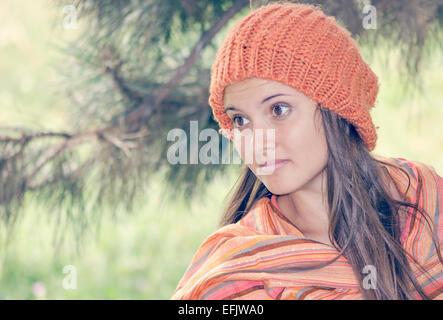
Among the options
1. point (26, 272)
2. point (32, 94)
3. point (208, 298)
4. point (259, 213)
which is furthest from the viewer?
point (32, 94)

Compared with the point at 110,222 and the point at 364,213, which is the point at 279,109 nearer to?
the point at 364,213

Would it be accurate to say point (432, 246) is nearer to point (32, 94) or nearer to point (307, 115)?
point (307, 115)

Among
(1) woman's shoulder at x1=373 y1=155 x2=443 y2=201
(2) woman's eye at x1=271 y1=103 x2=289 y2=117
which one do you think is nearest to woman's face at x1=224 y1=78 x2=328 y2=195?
(2) woman's eye at x1=271 y1=103 x2=289 y2=117

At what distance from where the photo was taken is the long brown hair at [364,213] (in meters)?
0.74

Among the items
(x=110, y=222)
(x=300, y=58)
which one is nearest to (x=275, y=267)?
(x=300, y=58)

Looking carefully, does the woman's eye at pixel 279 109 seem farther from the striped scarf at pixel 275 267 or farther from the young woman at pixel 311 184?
the striped scarf at pixel 275 267

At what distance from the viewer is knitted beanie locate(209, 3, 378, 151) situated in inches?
29.2

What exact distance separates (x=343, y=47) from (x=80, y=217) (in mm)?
589

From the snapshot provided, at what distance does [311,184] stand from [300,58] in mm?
190

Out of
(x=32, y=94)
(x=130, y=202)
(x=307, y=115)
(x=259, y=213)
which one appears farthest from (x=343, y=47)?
(x=32, y=94)

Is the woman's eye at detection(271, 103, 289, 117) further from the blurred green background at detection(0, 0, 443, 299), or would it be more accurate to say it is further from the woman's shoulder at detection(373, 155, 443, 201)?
the blurred green background at detection(0, 0, 443, 299)

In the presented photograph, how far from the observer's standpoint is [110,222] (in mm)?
1486

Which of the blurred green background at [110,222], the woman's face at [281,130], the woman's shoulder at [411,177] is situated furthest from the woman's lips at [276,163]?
the blurred green background at [110,222]

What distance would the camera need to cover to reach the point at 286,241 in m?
0.75
